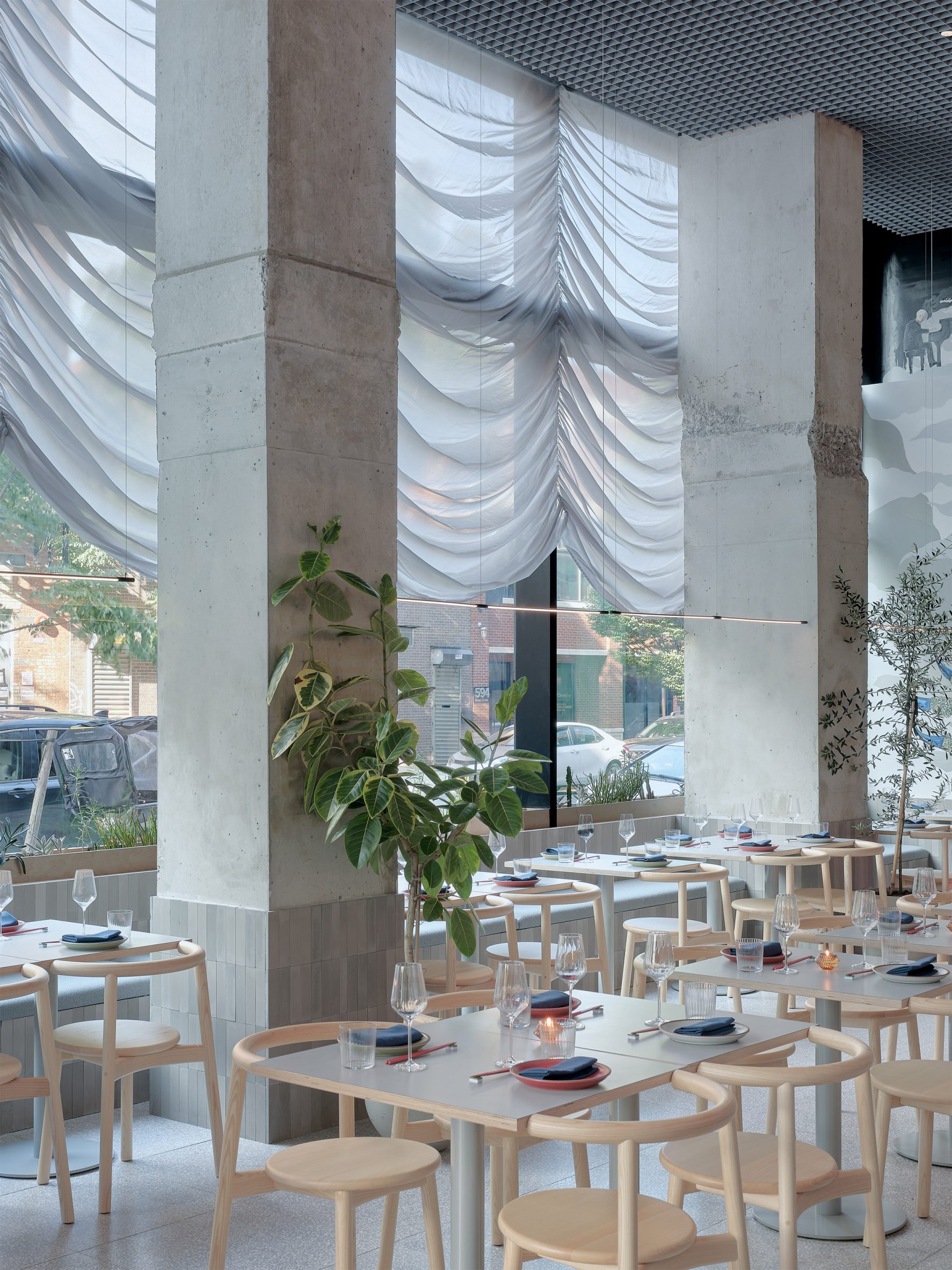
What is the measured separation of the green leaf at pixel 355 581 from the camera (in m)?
4.78

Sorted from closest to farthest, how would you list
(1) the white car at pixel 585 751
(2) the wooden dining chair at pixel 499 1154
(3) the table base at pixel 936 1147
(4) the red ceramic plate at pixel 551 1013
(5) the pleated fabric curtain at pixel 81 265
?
(4) the red ceramic plate at pixel 551 1013 < (2) the wooden dining chair at pixel 499 1154 < (3) the table base at pixel 936 1147 < (5) the pleated fabric curtain at pixel 81 265 < (1) the white car at pixel 585 751

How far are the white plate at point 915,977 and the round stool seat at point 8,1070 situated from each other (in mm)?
2409

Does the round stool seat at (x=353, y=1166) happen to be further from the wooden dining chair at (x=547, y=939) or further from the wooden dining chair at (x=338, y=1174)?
the wooden dining chair at (x=547, y=939)

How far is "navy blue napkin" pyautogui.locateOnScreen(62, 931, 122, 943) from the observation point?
4254mm

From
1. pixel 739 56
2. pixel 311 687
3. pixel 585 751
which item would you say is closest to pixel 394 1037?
pixel 311 687

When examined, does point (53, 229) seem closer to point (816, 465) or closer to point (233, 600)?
point (233, 600)

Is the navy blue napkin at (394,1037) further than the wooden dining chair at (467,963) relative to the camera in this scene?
No

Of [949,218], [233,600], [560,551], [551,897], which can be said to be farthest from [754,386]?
[233,600]

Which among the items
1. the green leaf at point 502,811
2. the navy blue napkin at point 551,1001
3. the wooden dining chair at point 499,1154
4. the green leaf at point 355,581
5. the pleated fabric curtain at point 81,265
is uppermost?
the pleated fabric curtain at point 81,265

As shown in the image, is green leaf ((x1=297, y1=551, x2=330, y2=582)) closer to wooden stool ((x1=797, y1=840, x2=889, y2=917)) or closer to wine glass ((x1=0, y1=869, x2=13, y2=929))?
wine glass ((x1=0, y1=869, x2=13, y2=929))

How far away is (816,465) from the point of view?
26.5 ft

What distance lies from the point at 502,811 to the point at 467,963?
87 centimetres

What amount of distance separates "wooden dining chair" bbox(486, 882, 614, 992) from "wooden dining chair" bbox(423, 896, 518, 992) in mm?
109

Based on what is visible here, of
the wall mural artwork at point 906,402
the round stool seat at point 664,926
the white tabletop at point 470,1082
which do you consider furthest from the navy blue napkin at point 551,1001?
the wall mural artwork at point 906,402
